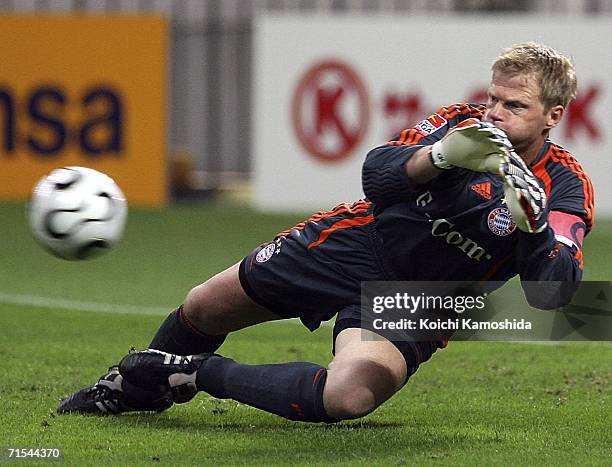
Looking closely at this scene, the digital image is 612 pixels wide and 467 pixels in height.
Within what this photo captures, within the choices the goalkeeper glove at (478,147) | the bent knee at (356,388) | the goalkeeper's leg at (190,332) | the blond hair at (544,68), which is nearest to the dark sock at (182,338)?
the goalkeeper's leg at (190,332)

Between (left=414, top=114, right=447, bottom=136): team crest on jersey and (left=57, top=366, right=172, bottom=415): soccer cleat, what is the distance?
133cm

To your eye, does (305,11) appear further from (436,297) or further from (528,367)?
(436,297)

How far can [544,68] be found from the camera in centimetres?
469

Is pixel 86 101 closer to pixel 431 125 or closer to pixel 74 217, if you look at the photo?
pixel 74 217

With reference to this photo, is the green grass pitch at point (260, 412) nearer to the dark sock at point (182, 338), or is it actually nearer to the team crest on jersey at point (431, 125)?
the dark sock at point (182, 338)

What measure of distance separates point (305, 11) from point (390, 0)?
1268 millimetres

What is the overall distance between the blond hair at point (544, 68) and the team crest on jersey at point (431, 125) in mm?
279

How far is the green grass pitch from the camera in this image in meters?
4.65

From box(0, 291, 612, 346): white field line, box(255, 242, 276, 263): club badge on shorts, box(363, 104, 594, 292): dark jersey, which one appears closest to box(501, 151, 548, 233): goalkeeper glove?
box(363, 104, 594, 292): dark jersey

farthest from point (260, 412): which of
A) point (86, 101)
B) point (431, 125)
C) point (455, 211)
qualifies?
point (86, 101)

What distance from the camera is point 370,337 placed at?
488 cm

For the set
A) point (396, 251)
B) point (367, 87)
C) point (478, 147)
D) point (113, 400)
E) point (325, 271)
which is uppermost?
point (478, 147)

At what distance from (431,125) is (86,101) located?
34.4 feet

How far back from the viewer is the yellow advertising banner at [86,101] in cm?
1493
